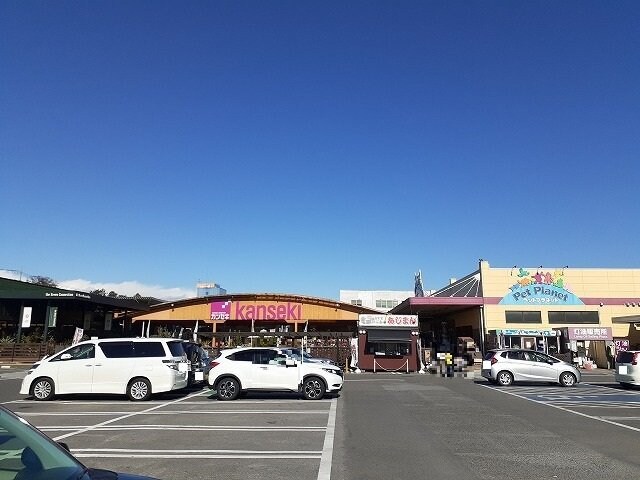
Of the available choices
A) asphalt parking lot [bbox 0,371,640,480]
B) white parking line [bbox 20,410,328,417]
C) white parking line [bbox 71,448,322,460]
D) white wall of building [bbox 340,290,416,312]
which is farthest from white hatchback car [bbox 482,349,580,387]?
white wall of building [bbox 340,290,416,312]

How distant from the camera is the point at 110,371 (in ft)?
54.3

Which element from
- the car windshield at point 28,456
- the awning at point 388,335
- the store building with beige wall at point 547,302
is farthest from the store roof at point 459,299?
the car windshield at point 28,456

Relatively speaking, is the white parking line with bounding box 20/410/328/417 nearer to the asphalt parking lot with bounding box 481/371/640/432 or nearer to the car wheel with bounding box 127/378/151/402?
the car wheel with bounding box 127/378/151/402

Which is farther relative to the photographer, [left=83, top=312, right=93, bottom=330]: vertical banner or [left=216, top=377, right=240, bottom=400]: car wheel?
[left=83, top=312, right=93, bottom=330]: vertical banner

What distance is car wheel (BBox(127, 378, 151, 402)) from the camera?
54.1 ft

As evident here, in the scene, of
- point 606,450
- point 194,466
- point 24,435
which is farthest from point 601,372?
point 24,435

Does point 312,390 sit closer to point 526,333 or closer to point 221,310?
point 526,333

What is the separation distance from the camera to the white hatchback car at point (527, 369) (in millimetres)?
22453

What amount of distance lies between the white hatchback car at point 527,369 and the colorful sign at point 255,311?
94.7 ft

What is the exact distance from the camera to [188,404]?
15.7 metres

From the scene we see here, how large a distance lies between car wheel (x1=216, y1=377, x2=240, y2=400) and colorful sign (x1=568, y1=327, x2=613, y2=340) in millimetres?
24624

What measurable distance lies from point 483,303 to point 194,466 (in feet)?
110

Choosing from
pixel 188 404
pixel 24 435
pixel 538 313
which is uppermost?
pixel 538 313

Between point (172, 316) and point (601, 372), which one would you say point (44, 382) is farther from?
point (172, 316)
